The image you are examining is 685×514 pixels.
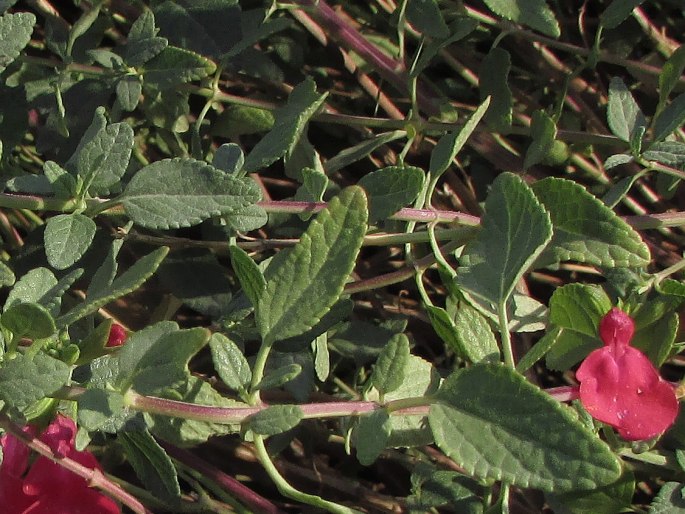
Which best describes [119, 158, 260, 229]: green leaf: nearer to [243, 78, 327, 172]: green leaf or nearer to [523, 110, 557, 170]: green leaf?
[243, 78, 327, 172]: green leaf

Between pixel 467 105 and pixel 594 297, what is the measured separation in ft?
1.77

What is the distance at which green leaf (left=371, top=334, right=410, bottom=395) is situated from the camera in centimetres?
67

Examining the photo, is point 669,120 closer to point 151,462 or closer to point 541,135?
point 541,135

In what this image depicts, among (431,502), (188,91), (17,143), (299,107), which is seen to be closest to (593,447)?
(431,502)

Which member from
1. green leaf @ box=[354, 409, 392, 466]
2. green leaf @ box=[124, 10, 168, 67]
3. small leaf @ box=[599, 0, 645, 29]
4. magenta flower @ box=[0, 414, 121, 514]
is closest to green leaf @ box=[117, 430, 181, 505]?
magenta flower @ box=[0, 414, 121, 514]

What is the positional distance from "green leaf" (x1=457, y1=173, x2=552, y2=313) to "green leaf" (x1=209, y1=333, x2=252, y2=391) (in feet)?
0.58

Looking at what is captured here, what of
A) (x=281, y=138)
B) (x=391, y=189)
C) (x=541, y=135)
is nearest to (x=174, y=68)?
(x=281, y=138)

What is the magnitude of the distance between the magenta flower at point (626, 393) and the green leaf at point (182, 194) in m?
0.28

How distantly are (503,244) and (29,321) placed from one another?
13.6 inches

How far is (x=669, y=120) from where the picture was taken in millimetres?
884

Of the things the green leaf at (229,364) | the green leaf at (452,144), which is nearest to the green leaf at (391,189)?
the green leaf at (452,144)

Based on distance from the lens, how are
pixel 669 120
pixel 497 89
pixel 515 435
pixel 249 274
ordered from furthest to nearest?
pixel 497 89 → pixel 669 120 → pixel 249 274 → pixel 515 435

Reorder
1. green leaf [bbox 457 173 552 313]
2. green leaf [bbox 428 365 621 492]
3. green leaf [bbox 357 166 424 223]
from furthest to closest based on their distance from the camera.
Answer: green leaf [bbox 357 166 424 223], green leaf [bbox 457 173 552 313], green leaf [bbox 428 365 621 492]

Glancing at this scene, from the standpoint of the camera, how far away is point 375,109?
1106mm
